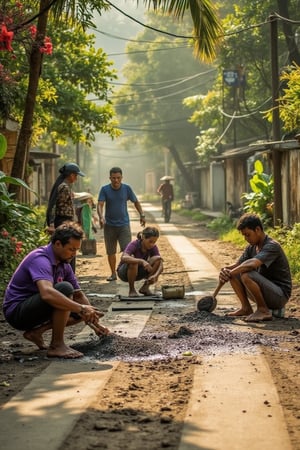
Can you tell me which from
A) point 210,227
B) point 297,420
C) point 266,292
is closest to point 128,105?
point 210,227

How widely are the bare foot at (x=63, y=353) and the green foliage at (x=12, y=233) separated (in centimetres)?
485

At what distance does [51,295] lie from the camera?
25.0 feet

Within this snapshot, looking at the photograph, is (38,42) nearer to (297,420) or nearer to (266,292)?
(266,292)

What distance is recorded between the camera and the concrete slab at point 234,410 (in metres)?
5.13

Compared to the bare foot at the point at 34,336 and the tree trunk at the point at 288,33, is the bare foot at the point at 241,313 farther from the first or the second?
the tree trunk at the point at 288,33

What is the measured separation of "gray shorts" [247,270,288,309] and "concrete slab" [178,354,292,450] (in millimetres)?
2193

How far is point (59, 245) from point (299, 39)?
23.8 m

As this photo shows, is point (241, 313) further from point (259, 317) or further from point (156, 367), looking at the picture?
point (156, 367)

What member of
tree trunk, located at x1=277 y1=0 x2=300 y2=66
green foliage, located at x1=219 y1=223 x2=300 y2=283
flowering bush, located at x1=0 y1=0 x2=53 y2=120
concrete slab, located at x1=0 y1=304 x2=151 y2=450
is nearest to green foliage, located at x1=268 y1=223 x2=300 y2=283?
green foliage, located at x1=219 y1=223 x2=300 y2=283

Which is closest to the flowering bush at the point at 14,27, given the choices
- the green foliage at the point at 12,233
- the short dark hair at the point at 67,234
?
the green foliage at the point at 12,233

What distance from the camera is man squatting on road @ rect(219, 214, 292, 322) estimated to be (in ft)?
32.2

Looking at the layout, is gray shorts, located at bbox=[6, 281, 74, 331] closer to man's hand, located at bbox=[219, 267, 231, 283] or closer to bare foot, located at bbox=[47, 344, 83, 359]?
bare foot, located at bbox=[47, 344, 83, 359]

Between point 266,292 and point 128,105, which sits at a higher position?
point 128,105

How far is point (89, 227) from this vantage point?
19750mm
